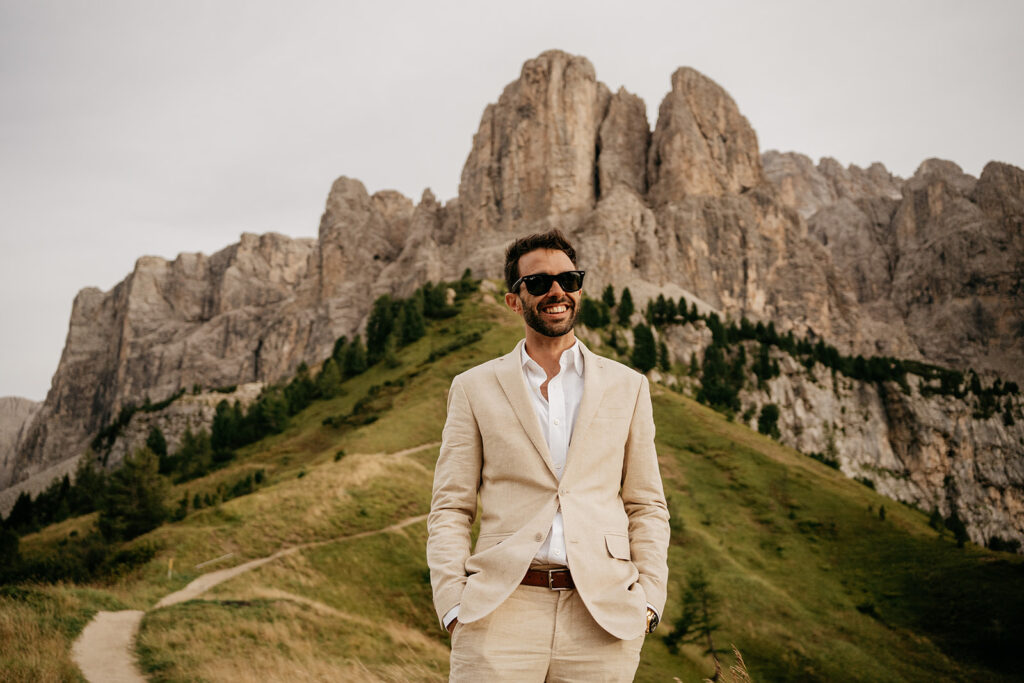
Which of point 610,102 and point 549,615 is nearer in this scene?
point 549,615

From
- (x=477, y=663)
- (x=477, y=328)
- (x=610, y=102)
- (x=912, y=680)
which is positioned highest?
(x=610, y=102)

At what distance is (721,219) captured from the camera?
15900cm

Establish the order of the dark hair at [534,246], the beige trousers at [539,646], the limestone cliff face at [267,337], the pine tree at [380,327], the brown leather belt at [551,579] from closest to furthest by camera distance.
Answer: the beige trousers at [539,646] → the brown leather belt at [551,579] → the dark hair at [534,246] → the pine tree at [380,327] → the limestone cliff face at [267,337]

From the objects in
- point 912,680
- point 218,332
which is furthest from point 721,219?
point 218,332

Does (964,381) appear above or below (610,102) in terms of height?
below

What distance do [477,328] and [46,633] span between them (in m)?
75.0

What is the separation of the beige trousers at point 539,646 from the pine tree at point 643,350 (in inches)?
3982

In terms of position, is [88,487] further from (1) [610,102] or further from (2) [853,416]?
(1) [610,102]

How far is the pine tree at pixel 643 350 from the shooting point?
10488 centimetres

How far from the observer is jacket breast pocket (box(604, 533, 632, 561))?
416 cm

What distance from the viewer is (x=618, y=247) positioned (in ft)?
469

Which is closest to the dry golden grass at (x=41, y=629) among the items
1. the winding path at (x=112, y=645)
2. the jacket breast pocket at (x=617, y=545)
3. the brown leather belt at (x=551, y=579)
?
the winding path at (x=112, y=645)

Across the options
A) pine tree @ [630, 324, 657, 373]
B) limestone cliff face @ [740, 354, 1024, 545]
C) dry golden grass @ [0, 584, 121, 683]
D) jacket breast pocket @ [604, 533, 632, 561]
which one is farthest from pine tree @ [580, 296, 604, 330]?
jacket breast pocket @ [604, 533, 632, 561]

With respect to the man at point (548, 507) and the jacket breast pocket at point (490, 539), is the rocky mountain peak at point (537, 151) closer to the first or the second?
the man at point (548, 507)
